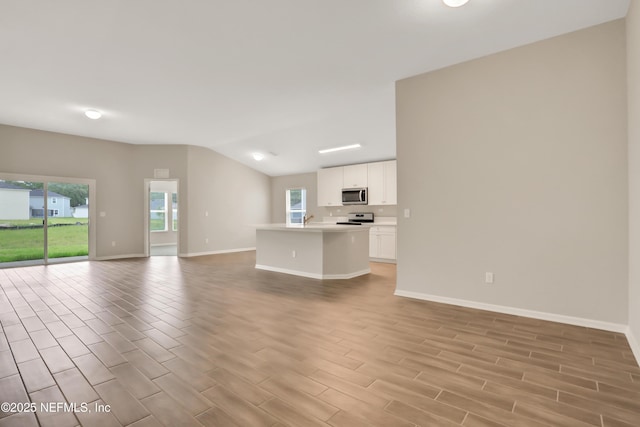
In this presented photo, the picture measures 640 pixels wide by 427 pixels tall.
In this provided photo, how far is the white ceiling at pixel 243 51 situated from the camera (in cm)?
287

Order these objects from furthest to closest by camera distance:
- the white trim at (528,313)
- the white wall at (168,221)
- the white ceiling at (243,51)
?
the white wall at (168,221) < the white trim at (528,313) < the white ceiling at (243,51)

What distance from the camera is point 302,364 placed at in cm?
233

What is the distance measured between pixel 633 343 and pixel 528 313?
87 centimetres

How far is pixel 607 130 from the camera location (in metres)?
3.03

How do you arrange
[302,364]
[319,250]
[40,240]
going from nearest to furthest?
[302,364], [319,250], [40,240]

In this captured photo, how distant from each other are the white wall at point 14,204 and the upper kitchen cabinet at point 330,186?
21.7 feet

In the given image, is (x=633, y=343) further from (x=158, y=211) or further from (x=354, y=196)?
(x=158, y=211)

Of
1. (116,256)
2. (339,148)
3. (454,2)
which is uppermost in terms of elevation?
(454,2)

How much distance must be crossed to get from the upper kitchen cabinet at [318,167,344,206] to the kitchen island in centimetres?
263

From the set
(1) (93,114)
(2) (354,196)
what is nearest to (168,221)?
(1) (93,114)

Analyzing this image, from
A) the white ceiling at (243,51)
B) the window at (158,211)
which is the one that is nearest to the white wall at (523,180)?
the white ceiling at (243,51)

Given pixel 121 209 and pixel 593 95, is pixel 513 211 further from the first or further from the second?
pixel 121 209

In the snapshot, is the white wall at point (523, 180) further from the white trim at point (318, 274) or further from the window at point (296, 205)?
the window at point (296, 205)

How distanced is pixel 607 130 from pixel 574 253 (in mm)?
1223
